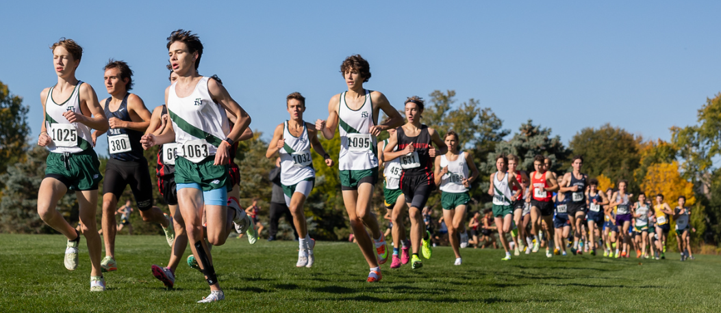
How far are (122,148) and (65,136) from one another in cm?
96

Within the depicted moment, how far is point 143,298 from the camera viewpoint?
241 inches

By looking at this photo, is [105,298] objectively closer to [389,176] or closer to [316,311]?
[316,311]

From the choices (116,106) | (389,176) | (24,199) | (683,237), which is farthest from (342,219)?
(116,106)

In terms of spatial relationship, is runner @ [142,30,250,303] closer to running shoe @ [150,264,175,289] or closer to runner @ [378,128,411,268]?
running shoe @ [150,264,175,289]

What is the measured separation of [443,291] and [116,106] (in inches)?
164

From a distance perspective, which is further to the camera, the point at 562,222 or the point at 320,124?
the point at 562,222

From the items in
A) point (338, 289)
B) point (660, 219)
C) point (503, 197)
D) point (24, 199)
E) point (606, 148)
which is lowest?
point (338, 289)

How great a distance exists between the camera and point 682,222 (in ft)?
78.4

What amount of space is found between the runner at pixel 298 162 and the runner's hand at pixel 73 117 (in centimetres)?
401

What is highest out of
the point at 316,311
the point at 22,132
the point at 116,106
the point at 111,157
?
the point at 22,132

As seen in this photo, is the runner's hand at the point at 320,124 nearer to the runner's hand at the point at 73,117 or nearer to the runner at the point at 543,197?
the runner's hand at the point at 73,117

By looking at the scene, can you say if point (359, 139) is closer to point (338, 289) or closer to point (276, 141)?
point (338, 289)

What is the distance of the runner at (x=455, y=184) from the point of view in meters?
12.0

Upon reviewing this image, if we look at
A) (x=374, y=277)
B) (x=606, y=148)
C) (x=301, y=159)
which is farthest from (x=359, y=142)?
(x=606, y=148)
